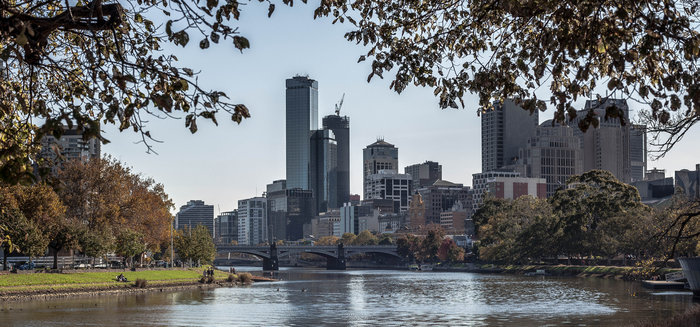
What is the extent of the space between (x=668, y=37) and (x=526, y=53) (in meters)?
3.56

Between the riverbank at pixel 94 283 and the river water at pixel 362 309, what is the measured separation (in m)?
2.84

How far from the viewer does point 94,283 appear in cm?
8244

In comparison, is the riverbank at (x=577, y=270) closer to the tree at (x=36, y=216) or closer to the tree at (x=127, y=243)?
the tree at (x=127, y=243)

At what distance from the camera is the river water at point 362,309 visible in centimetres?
5300

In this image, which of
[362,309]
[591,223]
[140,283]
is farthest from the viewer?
[591,223]

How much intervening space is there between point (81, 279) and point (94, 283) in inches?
49.5

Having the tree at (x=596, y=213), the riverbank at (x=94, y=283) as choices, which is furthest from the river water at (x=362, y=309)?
the tree at (x=596, y=213)

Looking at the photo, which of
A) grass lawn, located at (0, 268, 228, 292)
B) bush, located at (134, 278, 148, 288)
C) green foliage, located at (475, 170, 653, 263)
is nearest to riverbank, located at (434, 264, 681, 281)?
green foliage, located at (475, 170, 653, 263)

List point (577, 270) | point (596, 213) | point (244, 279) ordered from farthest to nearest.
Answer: point (577, 270), point (596, 213), point (244, 279)

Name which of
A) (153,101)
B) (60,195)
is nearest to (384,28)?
(153,101)

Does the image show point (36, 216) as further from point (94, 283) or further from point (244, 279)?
point (244, 279)

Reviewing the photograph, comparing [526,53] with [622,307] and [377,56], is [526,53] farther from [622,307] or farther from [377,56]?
[622,307]

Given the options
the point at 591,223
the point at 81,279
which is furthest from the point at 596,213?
the point at 81,279

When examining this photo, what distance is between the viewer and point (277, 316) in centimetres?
5925
